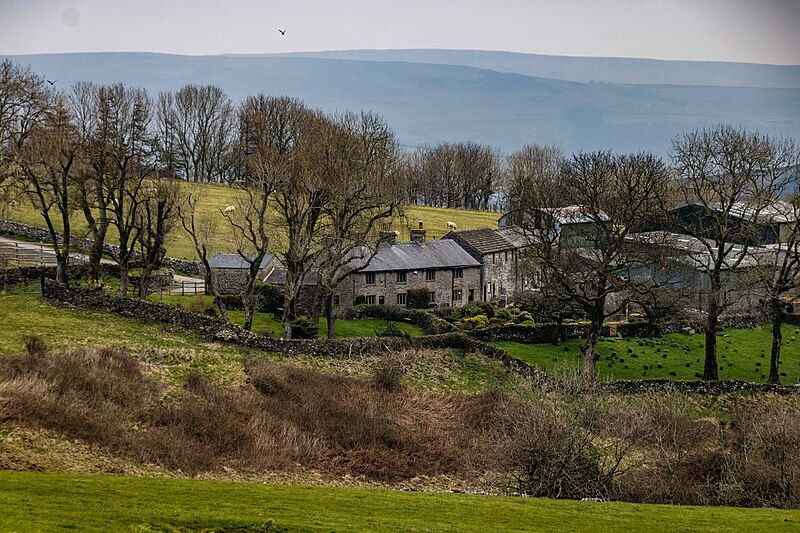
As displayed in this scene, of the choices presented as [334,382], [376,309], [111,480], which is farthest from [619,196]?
[111,480]

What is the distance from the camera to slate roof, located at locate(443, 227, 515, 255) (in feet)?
267

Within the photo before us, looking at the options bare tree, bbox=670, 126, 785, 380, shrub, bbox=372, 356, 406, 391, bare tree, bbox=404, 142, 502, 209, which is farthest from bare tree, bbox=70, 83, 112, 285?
bare tree, bbox=404, 142, 502, 209

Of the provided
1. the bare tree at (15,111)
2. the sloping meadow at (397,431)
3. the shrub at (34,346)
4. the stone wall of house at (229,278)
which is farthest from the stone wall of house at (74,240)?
the sloping meadow at (397,431)

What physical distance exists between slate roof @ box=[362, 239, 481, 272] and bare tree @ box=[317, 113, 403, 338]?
5.85 meters

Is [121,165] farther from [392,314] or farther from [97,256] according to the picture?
[392,314]

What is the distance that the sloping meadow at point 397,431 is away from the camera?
29.9m

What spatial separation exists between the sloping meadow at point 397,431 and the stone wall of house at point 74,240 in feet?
111

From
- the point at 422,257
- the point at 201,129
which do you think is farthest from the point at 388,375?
the point at 201,129

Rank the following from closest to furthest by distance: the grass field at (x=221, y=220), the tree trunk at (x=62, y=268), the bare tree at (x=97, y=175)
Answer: the tree trunk at (x=62, y=268) → the bare tree at (x=97, y=175) → the grass field at (x=221, y=220)

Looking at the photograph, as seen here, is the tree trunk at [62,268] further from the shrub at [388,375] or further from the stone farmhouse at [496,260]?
the stone farmhouse at [496,260]

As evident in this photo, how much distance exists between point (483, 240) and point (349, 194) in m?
28.6

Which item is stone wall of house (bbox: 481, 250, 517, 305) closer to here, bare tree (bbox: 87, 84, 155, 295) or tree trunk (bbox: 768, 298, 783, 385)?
tree trunk (bbox: 768, 298, 783, 385)

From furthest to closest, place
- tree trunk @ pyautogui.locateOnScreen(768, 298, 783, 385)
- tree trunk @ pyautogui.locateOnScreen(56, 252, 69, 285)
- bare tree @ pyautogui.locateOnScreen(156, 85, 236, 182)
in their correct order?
bare tree @ pyautogui.locateOnScreen(156, 85, 236, 182) < tree trunk @ pyautogui.locateOnScreen(56, 252, 69, 285) < tree trunk @ pyautogui.locateOnScreen(768, 298, 783, 385)

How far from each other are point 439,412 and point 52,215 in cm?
5958
